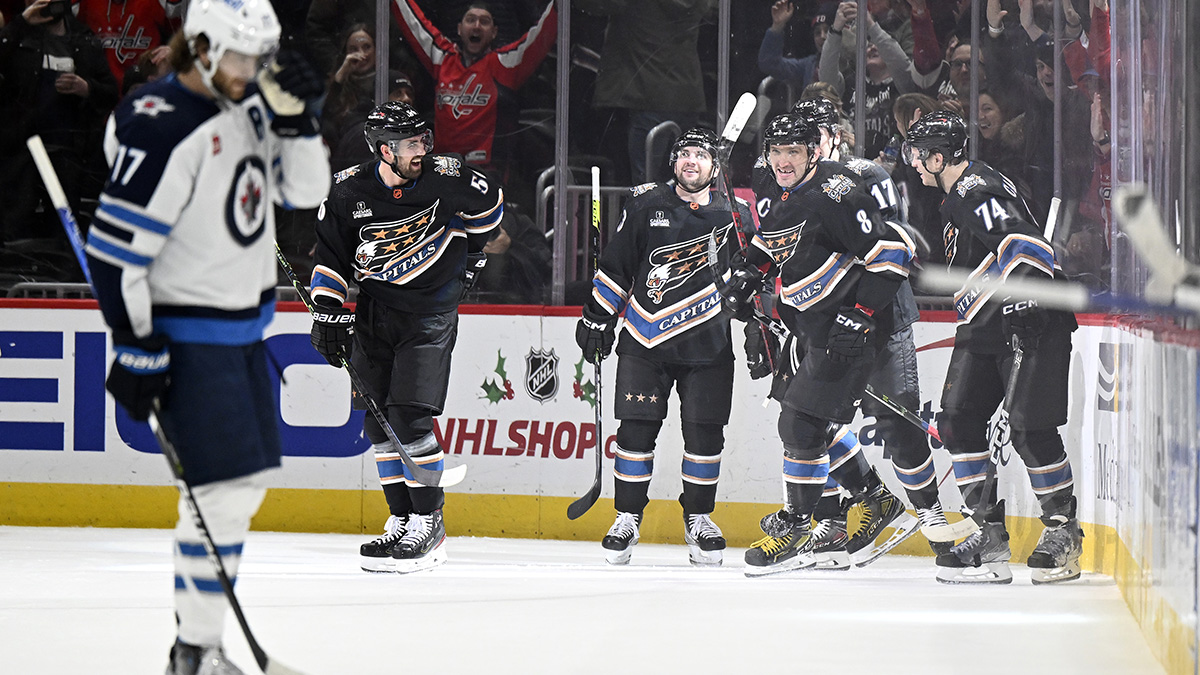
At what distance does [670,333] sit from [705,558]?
30.6 inches

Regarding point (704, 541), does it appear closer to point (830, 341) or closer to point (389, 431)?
point (830, 341)

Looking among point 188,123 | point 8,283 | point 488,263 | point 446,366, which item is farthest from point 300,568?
point 188,123

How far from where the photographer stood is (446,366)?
4664 mm

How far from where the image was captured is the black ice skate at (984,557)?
4.32 m

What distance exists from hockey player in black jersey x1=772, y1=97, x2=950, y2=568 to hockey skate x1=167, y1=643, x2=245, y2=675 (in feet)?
8.28

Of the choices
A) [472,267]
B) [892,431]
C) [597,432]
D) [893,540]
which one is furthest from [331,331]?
[893,540]

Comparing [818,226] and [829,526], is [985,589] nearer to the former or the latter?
[829,526]

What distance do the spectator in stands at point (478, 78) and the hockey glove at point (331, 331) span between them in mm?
1077

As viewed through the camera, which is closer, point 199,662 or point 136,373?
point 136,373

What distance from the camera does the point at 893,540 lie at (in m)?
4.66

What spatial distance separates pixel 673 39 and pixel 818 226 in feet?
3.61

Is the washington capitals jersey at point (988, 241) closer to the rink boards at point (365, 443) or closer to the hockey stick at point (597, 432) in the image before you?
the rink boards at point (365, 443)

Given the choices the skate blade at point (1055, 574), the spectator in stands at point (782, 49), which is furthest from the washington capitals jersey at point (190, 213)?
the spectator in stands at point (782, 49)

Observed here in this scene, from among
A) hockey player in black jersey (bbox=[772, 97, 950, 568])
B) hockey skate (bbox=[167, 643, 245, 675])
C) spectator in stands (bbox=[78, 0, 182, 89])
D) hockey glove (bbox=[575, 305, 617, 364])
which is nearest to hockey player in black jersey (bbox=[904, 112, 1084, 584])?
hockey player in black jersey (bbox=[772, 97, 950, 568])
